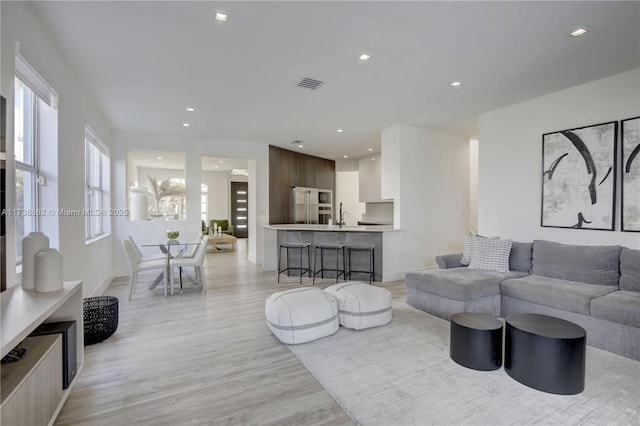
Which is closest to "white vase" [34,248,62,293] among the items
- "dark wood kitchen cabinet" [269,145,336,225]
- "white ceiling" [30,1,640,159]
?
"white ceiling" [30,1,640,159]

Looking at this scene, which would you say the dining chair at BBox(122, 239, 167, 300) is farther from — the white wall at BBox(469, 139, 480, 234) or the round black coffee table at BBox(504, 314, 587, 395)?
the white wall at BBox(469, 139, 480, 234)

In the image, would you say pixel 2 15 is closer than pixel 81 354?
Yes

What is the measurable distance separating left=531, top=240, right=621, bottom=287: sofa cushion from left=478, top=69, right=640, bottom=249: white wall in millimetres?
401

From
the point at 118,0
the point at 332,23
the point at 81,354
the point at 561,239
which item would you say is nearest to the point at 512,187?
the point at 561,239

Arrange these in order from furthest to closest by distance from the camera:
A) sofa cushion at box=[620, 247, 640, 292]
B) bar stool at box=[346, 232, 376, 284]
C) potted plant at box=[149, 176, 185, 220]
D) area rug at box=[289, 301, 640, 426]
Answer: potted plant at box=[149, 176, 185, 220], bar stool at box=[346, 232, 376, 284], sofa cushion at box=[620, 247, 640, 292], area rug at box=[289, 301, 640, 426]

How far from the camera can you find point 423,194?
6000 millimetres

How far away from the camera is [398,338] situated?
306 cm

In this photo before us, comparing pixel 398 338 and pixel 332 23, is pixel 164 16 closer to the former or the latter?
pixel 332 23

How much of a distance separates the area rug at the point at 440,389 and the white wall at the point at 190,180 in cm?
411

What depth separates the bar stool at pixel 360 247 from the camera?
17.9ft

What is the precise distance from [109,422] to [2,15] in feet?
8.72

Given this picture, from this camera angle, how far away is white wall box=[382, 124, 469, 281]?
5.71m

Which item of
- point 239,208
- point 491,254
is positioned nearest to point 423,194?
point 491,254

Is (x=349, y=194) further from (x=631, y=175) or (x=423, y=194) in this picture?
(x=631, y=175)
